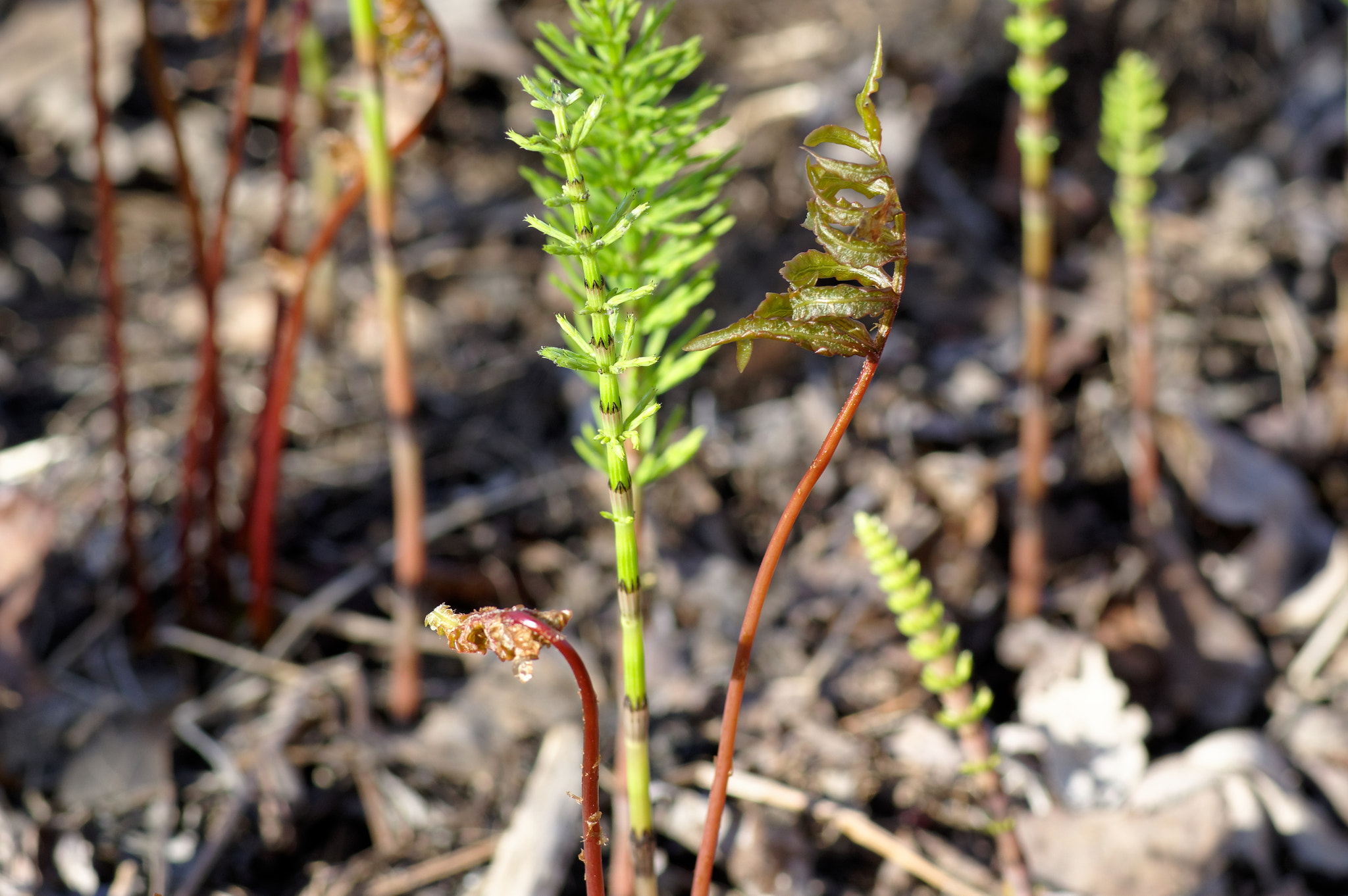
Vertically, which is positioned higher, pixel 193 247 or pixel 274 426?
pixel 193 247

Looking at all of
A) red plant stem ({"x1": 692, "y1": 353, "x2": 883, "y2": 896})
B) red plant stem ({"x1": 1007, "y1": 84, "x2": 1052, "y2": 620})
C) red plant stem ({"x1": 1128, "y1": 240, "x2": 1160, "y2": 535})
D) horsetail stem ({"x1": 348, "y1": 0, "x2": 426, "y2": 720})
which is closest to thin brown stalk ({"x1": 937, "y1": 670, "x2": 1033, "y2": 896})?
red plant stem ({"x1": 692, "y1": 353, "x2": 883, "y2": 896})

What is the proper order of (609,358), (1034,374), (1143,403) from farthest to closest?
(1143,403), (1034,374), (609,358)

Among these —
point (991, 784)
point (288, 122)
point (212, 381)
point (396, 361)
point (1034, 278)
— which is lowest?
point (991, 784)

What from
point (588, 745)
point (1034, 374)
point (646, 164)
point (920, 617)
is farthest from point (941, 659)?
point (1034, 374)

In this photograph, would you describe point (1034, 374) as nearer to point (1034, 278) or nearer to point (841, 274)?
point (1034, 278)

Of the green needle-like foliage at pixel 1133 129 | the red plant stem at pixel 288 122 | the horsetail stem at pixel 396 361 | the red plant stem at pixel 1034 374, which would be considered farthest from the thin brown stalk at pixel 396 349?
the green needle-like foliage at pixel 1133 129

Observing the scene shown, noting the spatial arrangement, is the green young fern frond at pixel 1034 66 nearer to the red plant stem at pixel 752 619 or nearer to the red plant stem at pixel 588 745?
the red plant stem at pixel 752 619

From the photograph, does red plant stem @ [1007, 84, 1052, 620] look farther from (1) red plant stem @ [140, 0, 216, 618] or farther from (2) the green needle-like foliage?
(1) red plant stem @ [140, 0, 216, 618]

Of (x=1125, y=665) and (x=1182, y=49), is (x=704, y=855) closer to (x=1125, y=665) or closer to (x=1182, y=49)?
(x=1125, y=665)

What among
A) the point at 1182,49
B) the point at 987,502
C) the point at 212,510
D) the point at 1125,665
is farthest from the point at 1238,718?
the point at 1182,49
